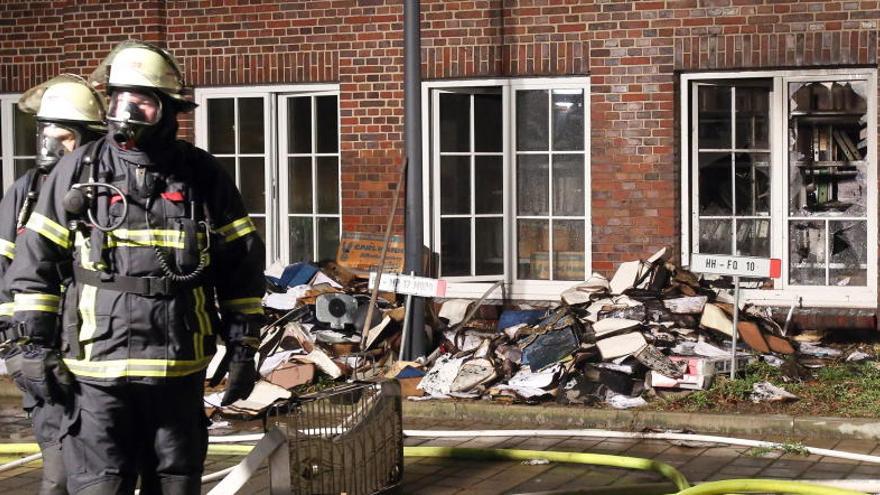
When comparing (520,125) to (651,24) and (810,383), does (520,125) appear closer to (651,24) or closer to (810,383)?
(651,24)

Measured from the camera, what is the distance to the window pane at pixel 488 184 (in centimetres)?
1216

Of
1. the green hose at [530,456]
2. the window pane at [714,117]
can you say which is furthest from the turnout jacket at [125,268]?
the window pane at [714,117]

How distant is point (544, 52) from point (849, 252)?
3.01m

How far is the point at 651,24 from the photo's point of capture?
11492 mm

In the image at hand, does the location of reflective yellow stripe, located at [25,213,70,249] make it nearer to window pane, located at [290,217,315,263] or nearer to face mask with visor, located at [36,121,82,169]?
face mask with visor, located at [36,121,82,169]

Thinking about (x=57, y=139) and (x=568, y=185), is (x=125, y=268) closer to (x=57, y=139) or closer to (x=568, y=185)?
(x=57, y=139)

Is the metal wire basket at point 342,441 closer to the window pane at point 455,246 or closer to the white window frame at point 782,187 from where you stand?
the white window frame at point 782,187

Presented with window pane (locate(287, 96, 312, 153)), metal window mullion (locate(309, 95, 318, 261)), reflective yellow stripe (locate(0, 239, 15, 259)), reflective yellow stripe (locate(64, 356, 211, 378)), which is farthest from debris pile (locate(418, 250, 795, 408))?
reflective yellow stripe (locate(64, 356, 211, 378))

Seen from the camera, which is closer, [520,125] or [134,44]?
[134,44]

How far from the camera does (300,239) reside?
12859 millimetres

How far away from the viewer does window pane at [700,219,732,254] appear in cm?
1162

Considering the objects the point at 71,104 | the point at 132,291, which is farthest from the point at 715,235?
the point at 132,291

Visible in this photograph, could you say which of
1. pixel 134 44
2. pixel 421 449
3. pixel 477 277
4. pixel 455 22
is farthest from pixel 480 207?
pixel 134 44

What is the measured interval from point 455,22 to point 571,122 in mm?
1321
